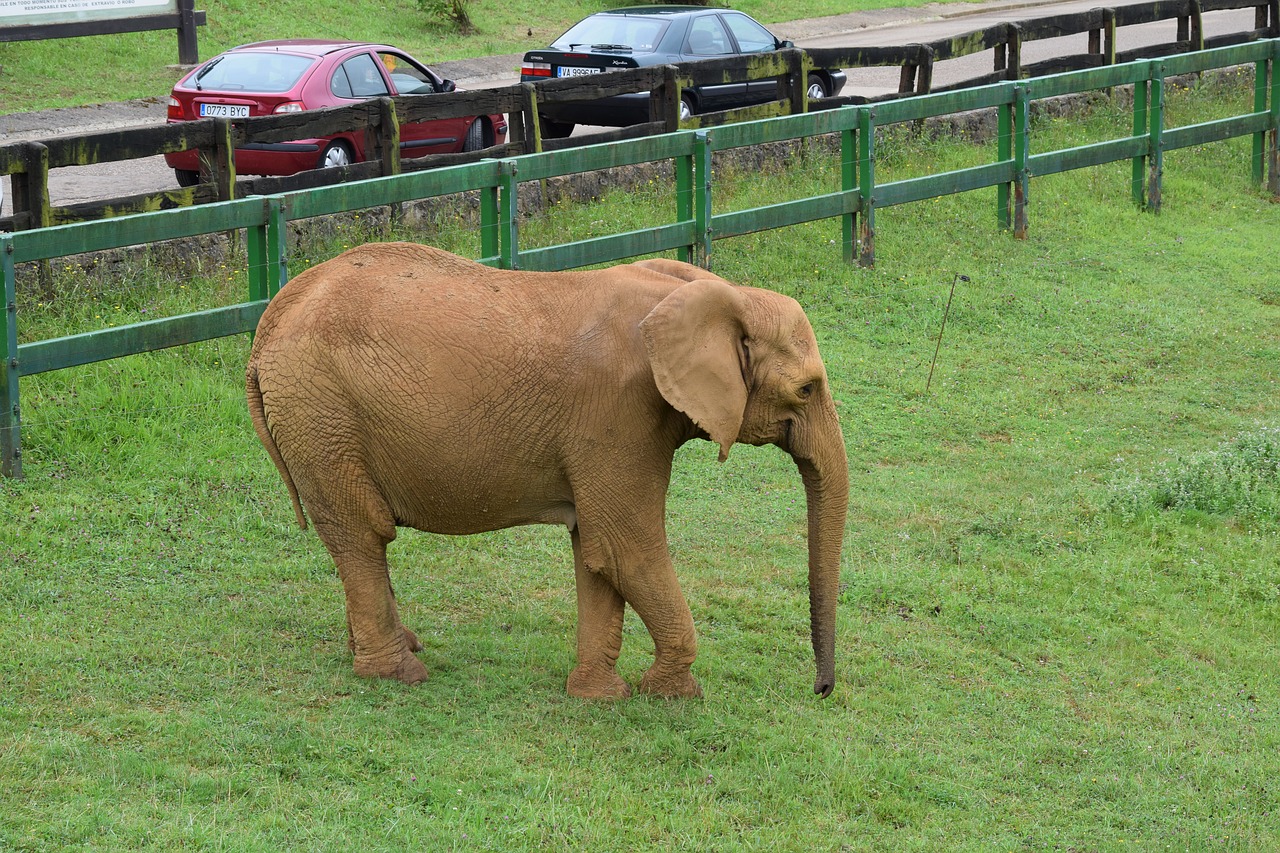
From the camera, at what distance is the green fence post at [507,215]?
10422mm

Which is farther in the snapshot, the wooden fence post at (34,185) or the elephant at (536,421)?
the wooden fence post at (34,185)

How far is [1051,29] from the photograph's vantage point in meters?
20.1

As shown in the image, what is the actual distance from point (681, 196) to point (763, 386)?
6151 mm

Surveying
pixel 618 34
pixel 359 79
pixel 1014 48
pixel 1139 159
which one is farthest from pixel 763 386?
pixel 1014 48

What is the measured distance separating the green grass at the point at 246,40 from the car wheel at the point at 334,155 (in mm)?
8221

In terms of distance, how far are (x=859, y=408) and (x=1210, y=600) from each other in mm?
3080

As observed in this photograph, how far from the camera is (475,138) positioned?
56.4 feet

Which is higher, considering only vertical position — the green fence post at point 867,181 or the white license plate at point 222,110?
the white license plate at point 222,110

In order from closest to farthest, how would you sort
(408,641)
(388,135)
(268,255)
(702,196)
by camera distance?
(408,641), (268,255), (702,196), (388,135)

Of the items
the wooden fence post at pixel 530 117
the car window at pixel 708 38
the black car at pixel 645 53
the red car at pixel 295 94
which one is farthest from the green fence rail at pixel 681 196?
the car window at pixel 708 38

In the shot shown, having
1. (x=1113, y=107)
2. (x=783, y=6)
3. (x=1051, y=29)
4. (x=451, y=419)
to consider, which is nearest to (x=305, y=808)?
(x=451, y=419)

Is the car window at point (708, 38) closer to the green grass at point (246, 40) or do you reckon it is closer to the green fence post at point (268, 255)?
the green grass at point (246, 40)

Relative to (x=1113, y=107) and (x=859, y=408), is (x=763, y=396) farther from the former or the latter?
(x=1113, y=107)

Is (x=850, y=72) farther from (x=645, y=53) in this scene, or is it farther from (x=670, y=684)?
(x=670, y=684)
